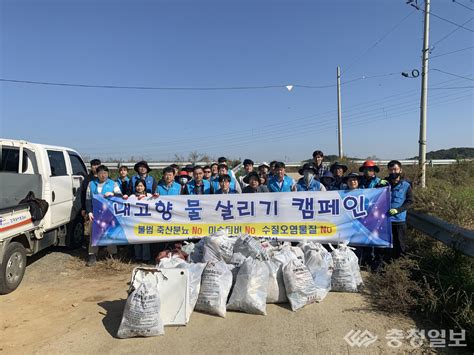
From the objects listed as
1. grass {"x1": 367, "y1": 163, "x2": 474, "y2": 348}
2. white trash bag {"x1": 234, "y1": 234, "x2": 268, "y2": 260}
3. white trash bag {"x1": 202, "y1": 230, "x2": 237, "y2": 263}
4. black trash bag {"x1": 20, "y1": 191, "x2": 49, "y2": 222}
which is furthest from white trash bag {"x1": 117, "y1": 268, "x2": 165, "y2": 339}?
black trash bag {"x1": 20, "y1": 191, "x2": 49, "y2": 222}

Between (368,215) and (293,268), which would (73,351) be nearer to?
(293,268)

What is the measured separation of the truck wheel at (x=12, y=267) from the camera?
4.89 meters

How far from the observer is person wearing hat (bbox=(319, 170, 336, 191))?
21.0 ft

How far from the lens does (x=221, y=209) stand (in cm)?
599

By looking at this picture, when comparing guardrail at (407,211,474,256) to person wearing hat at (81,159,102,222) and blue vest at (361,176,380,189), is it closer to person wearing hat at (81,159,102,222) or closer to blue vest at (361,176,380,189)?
blue vest at (361,176,380,189)

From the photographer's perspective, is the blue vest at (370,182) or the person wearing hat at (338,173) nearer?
the blue vest at (370,182)

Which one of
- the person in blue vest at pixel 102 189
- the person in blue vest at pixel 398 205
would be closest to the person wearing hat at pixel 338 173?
the person in blue vest at pixel 398 205

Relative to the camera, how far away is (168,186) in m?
6.40

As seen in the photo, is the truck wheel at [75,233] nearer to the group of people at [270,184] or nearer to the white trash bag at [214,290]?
the group of people at [270,184]

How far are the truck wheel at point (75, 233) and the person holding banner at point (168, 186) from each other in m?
2.14

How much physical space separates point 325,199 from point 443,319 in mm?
2416

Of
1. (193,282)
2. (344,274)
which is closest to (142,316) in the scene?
(193,282)

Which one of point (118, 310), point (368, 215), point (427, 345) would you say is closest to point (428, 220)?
point (368, 215)

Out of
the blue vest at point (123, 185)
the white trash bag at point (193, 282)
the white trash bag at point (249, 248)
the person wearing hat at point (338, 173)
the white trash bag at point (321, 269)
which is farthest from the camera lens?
the blue vest at point (123, 185)
